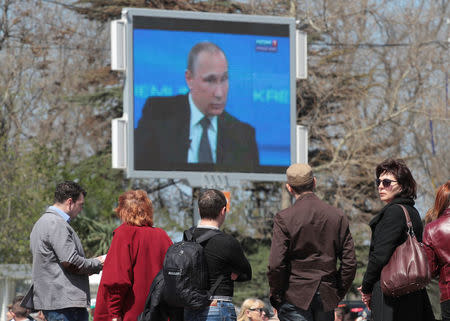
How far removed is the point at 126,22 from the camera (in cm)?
1981

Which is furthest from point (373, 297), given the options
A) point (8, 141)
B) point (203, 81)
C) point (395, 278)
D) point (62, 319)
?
point (8, 141)

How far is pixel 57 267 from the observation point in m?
7.79

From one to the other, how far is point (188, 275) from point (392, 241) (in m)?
1.35

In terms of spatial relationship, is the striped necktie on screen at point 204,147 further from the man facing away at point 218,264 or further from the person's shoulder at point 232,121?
the man facing away at point 218,264

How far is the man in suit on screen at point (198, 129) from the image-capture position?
64.1ft

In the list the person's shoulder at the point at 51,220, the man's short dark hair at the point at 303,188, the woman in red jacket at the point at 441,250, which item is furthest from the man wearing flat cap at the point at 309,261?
the person's shoulder at the point at 51,220

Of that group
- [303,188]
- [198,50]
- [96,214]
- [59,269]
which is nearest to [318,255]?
[303,188]

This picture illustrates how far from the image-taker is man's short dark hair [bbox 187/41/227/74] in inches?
795

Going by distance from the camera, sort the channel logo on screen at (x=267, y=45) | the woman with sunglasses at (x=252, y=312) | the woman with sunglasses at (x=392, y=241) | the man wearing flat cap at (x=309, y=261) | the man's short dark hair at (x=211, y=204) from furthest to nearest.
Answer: the channel logo on screen at (x=267, y=45) < the woman with sunglasses at (x=252, y=312) < the man's short dark hair at (x=211, y=204) < the man wearing flat cap at (x=309, y=261) < the woman with sunglasses at (x=392, y=241)

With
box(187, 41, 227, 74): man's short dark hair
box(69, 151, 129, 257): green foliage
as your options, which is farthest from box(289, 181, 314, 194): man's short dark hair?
box(69, 151, 129, 257): green foliage

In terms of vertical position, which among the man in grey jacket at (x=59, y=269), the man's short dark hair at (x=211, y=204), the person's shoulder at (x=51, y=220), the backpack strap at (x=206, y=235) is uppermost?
the man's short dark hair at (x=211, y=204)

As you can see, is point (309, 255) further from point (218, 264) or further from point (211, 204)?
point (211, 204)

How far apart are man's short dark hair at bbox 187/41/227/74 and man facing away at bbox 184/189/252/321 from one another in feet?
43.7

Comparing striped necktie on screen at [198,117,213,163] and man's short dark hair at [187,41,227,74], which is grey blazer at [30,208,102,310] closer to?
striped necktie on screen at [198,117,213,163]
